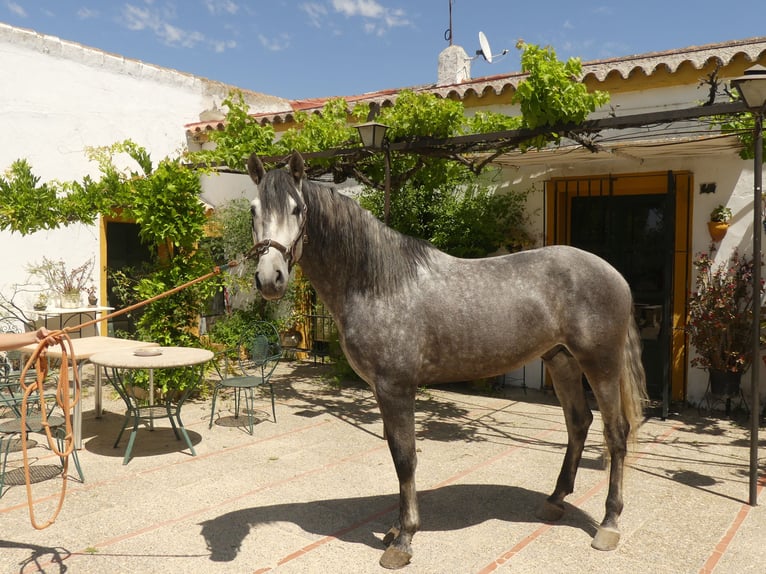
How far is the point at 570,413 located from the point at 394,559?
1468 millimetres

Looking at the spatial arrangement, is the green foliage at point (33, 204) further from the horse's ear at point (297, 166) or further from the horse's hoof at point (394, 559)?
the horse's hoof at point (394, 559)

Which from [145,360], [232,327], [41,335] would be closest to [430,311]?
[41,335]

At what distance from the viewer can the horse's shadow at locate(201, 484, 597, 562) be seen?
3.50 m

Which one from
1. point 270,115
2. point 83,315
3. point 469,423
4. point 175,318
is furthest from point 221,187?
point 469,423

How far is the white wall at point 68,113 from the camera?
8.03 metres

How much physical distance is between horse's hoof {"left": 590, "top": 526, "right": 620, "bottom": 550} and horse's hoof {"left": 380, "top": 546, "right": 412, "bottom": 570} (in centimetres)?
108

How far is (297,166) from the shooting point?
294cm

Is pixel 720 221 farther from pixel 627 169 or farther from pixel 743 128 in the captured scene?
pixel 743 128

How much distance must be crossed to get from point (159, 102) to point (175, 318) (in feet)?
17.3

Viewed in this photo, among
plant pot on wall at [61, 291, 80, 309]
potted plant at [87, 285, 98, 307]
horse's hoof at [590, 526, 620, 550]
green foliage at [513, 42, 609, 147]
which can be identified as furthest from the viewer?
potted plant at [87, 285, 98, 307]

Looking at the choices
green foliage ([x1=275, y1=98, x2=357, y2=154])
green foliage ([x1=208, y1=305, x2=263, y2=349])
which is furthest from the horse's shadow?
green foliage ([x1=208, y1=305, x2=263, y2=349])

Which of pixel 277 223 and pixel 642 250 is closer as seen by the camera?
pixel 277 223

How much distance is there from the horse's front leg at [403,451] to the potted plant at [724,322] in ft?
14.8

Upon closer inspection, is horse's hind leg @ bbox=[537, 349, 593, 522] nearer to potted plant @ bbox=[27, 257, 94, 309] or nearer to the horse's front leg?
the horse's front leg
